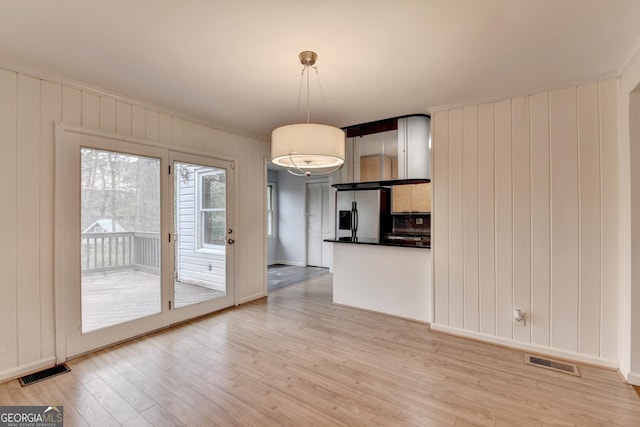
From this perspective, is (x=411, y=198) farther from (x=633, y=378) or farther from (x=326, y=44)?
(x=326, y=44)

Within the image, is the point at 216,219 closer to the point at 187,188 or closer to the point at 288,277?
the point at 187,188

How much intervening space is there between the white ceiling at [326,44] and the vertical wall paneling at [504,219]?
1.02 ft

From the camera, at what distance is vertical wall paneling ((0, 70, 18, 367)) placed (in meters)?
2.38

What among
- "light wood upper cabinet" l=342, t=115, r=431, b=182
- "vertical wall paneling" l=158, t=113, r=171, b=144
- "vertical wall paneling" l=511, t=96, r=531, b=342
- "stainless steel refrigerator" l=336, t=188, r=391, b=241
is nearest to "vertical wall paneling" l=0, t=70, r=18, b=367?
"vertical wall paneling" l=158, t=113, r=171, b=144

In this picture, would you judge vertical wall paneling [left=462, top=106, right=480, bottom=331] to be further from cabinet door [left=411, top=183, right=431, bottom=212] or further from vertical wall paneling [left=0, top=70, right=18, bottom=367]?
vertical wall paneling [left=0, top=70, right=18, bottom=367]

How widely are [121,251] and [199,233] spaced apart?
3.14 ft

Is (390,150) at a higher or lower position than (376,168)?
higher

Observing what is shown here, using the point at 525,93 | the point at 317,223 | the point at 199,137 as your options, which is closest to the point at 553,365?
the point at 525,93

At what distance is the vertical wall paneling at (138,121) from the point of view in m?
3.18

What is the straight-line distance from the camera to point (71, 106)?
2.75m

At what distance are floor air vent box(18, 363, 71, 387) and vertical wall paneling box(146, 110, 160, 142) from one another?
2.28 meters

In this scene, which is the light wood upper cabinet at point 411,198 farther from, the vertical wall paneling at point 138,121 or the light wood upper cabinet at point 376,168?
the vertical wall paneling at point 138,121

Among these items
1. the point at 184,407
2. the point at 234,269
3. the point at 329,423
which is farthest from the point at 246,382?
the point at 234,269

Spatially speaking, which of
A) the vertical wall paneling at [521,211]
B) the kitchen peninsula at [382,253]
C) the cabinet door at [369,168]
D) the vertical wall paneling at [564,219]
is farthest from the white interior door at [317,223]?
the vertical wall paneling at [564,219]
